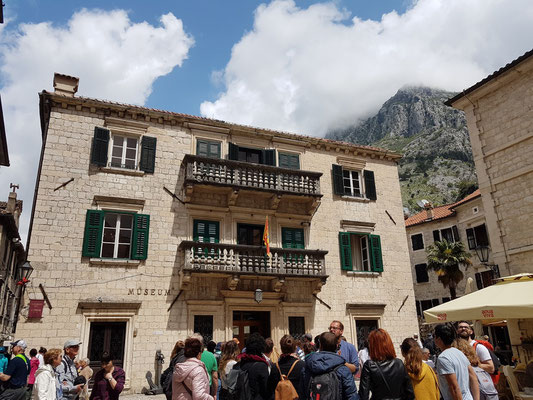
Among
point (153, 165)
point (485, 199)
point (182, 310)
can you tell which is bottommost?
point (182, 310)

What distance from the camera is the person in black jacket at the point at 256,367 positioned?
5.02m

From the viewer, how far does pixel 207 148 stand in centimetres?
1711

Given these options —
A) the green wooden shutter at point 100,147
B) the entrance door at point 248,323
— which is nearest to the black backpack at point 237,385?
the entrance door at point 248,323

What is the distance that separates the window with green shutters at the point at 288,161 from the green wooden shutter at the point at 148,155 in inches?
222

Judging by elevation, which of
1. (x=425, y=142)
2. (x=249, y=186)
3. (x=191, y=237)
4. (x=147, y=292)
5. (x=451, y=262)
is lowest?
(x=147, y=292)

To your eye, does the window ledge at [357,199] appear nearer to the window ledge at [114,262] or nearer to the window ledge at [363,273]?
the window ledge at [363,273]

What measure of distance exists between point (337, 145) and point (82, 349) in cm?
1377

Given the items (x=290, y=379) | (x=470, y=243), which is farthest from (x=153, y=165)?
(x=470, y=243)

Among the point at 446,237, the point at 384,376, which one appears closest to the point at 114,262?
the point at 384,376

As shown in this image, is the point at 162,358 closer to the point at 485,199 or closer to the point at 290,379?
the point at 290,379

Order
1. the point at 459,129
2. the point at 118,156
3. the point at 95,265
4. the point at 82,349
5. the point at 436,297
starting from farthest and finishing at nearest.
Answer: the point at 459,129 < the point at 436,297 < the point at 118,156 < the point at 95,265 < the point at 82,349

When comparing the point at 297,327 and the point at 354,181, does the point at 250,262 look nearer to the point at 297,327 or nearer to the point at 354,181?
the point at 297,327

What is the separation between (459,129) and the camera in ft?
303

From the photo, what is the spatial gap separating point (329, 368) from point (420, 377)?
101 cm
